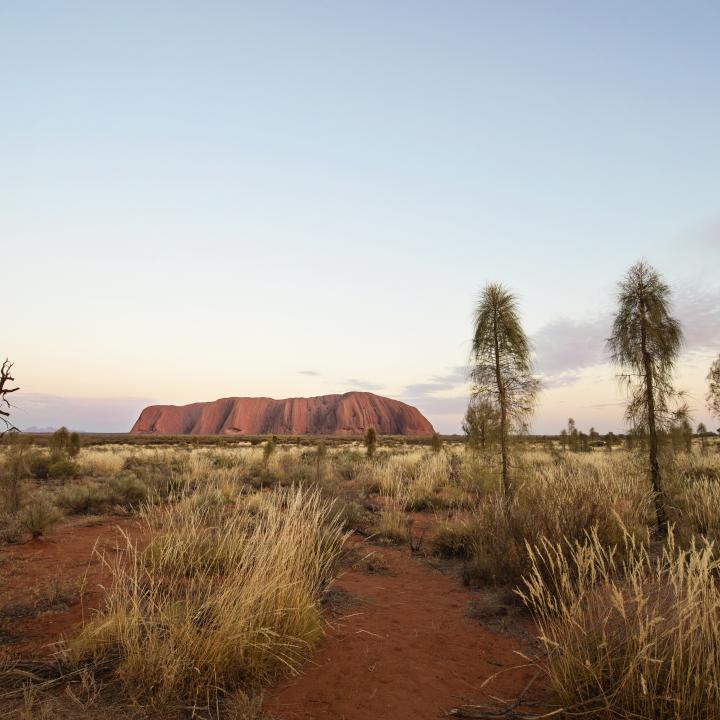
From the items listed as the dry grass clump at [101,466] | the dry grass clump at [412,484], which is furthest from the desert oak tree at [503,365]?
the dry grass clump at [101,466]

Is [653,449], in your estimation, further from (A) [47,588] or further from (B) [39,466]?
(B) [39,466]

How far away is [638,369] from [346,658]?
6.84 m

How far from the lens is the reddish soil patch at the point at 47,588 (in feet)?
13.9

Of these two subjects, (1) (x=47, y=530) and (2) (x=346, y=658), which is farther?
(1) (x=47, y=530)

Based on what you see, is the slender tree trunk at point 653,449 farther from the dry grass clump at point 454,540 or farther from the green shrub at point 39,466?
the green shrub at point 39,466

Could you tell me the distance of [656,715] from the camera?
8.96 feet

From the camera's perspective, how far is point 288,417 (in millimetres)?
153000

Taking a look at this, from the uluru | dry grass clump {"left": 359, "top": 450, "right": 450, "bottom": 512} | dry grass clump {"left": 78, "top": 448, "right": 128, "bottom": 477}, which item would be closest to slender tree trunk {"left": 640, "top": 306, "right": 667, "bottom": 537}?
dry grass clump {"left": 359, "top": 450, "right": 450, "bottom": 512}

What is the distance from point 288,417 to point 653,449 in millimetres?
148078

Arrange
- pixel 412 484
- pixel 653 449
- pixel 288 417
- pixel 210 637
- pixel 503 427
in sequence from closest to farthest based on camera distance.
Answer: pixel 210 637 < pixel 653 449 < pixel 503 427 < pixel 412 484 < pixel 288 417

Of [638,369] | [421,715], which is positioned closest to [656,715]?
[421,715]

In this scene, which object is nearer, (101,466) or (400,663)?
(400,663)

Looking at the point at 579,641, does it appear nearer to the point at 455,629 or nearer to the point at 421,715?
the point at 421,715

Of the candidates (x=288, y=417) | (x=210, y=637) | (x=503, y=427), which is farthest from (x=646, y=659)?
(x=288, y=417)
